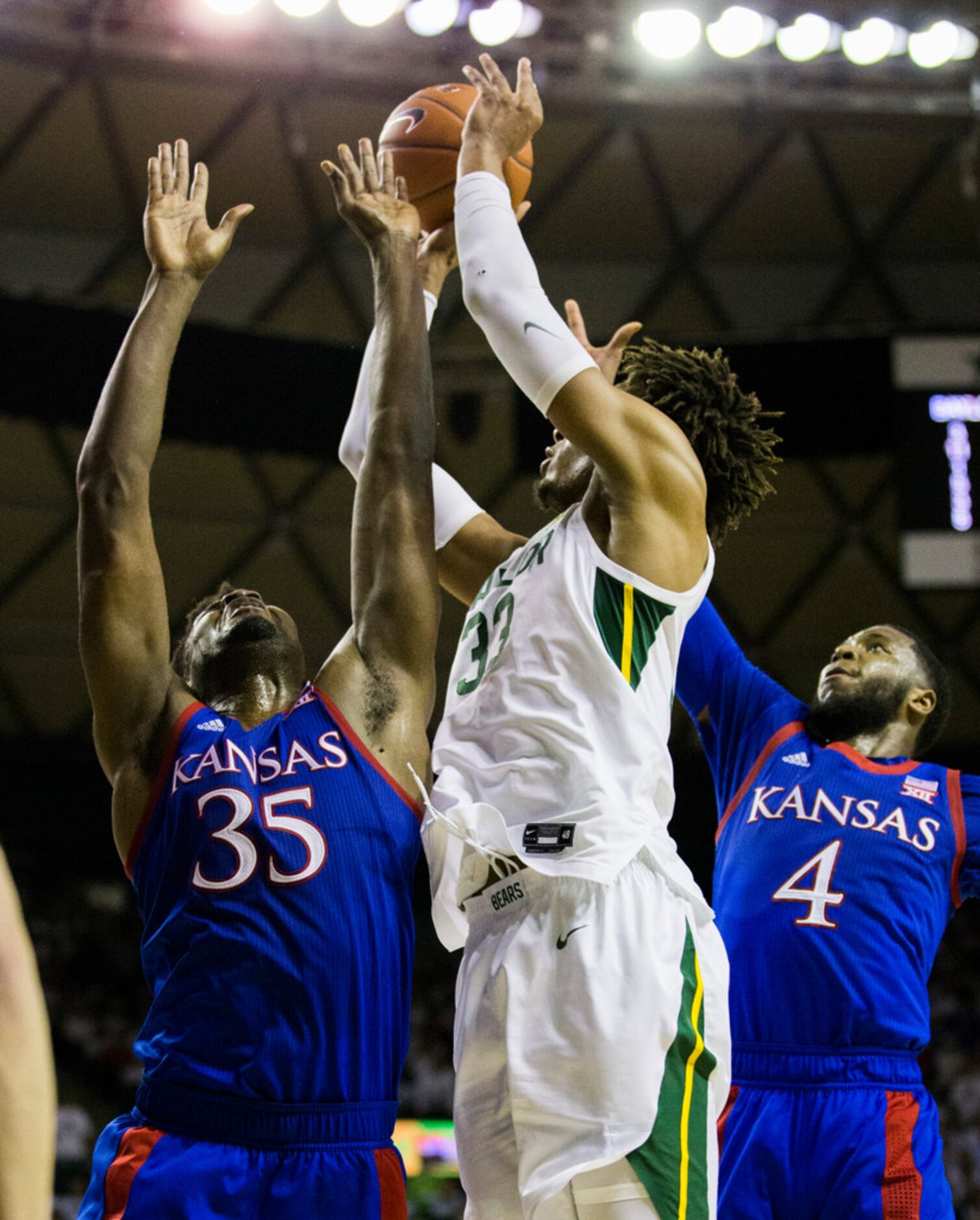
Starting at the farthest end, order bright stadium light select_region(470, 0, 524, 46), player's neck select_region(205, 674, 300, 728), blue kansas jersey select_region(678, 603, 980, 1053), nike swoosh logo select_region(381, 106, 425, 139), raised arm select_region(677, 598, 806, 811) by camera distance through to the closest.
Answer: bright stadium light select_region(470, 0, 524, 46) → raised arm select_region(677, 598, 806, 811) → nike swoosh logo select_region(381, 106, 425, 139) → blue kansas jersey select_region(678, 603, 980, 1053) → player's neck select_region(205, 674, 300, 728)

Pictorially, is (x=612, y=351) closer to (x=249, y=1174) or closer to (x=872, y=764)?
(x=872, y=764)

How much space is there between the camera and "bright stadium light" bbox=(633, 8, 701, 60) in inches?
372

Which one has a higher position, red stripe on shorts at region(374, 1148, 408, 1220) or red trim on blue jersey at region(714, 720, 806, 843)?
red trim on blue jersey at region(714, 720, 806, 843)

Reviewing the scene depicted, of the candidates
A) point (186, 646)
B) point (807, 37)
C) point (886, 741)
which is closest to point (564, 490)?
point (186, 646)

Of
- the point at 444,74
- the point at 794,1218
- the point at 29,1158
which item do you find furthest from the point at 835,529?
the point at 29,1158

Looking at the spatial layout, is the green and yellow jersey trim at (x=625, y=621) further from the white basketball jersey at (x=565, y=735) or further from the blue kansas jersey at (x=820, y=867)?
the blue kansas jersey at (x=820, y=867)

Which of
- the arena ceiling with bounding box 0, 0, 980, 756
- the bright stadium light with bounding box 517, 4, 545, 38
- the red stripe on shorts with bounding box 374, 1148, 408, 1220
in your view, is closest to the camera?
the red stripe on shorts with bounding box 374, 1148, 408, 1220

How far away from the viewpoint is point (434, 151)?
3994 mm

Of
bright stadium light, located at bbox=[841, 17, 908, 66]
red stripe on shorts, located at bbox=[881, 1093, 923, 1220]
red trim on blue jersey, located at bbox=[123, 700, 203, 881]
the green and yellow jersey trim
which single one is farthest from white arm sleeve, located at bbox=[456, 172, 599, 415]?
bright stadium light, located at bbox=[841, 17, 908, 66]

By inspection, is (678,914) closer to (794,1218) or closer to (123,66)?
(794,1218)

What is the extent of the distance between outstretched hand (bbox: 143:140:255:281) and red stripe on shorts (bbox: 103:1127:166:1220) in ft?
6.05

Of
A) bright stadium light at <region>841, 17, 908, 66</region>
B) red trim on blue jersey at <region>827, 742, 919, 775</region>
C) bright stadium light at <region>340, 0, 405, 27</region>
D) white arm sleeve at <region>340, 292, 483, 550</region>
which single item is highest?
bright stadium light at <region>340, 0, 405, 27</region>

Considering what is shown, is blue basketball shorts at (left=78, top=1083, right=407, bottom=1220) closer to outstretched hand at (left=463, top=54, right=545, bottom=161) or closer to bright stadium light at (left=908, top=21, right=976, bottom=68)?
outstretched hand at (left=463, top=54, right=545, bottom=161)

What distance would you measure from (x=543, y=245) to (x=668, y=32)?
318 centimetres
